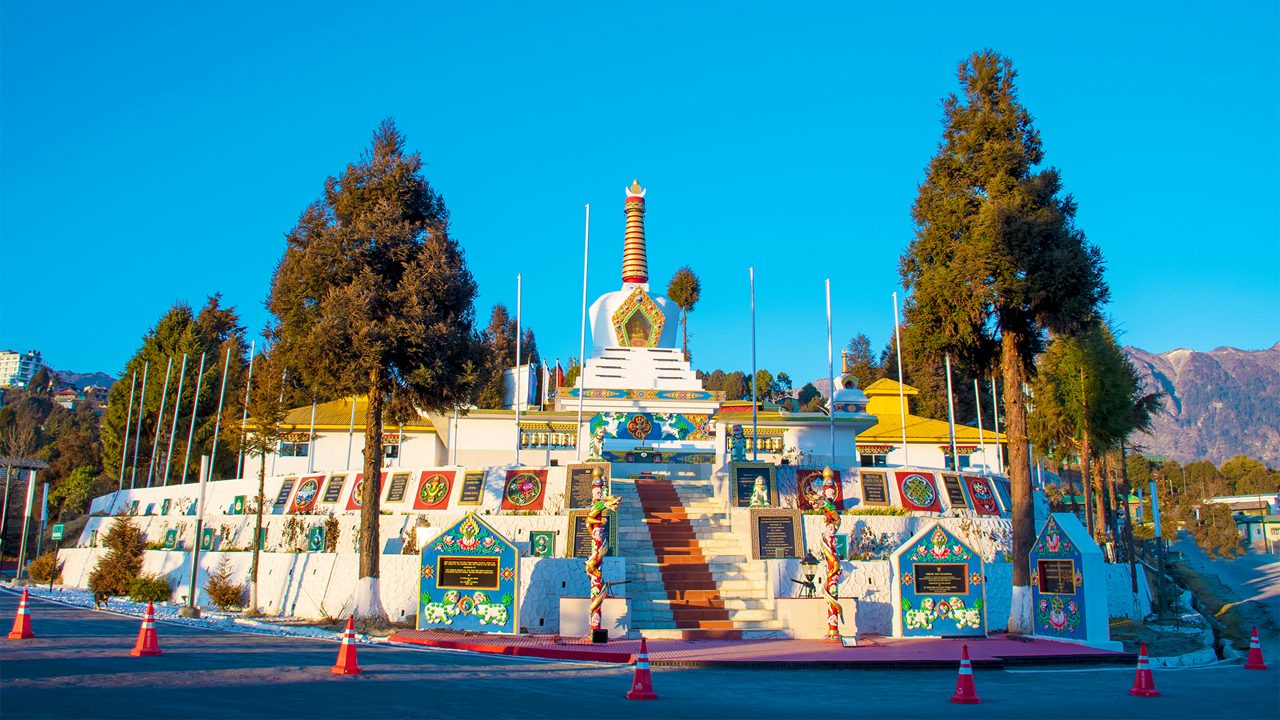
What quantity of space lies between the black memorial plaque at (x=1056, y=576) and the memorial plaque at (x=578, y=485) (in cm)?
1003

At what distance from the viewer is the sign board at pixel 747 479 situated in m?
24.3

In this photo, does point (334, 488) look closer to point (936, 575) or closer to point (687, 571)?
point (687, 571)

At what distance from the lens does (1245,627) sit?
85.0ft

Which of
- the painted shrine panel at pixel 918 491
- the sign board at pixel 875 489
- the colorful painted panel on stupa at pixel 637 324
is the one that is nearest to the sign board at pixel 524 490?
the sign board at pixel 875 489

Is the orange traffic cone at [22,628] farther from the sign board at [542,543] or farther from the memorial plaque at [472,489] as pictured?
the memorial plaque at [472,489]

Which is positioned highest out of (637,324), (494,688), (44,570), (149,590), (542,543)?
(637,324)

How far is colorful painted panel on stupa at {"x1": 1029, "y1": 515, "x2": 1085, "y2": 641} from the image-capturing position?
18.4 metres

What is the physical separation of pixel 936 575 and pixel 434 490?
550 inches

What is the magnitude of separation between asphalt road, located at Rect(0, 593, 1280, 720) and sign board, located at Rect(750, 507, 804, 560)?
607 centimetres

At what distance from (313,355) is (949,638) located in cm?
1473

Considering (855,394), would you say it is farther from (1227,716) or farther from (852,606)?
(1227,716)

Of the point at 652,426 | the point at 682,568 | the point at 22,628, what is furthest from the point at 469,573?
the point at 652,426

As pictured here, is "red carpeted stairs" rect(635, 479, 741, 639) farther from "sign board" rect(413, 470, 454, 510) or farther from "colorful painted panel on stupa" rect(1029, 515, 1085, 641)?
"colorful painted panel on stupa" rect(1029, 515, 1085, 641)

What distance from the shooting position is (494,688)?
12016 millimetres
